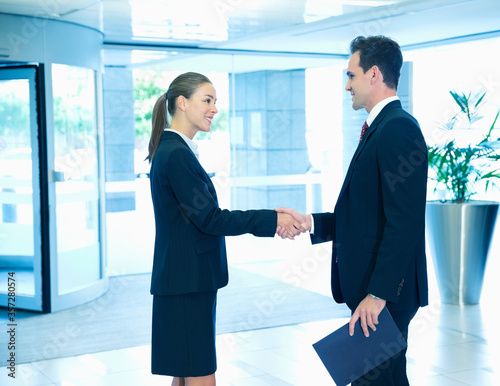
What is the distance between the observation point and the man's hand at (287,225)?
2797 mm

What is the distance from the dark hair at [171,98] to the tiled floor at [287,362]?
6.02 feet

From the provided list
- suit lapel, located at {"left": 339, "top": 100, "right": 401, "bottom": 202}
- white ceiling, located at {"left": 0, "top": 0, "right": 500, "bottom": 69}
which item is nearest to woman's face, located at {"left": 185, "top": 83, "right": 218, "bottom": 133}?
suit lapel, located at {"left": 339, "top": 100, "right": 401, "bottom": 202}

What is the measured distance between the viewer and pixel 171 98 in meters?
2.67

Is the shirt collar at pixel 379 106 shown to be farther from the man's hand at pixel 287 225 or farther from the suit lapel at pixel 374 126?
the man's hand at pixel 287 225

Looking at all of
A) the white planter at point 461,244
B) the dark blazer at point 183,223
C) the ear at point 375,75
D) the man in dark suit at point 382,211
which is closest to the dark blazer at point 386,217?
the man in dark suit at point 382,211

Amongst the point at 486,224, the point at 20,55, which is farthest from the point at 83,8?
the point at 486,224

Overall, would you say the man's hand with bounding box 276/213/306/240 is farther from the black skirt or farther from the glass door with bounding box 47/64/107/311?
the glass door with bounding box 47/64/107/311

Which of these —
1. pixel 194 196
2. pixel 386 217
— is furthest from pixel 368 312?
pixel 194 196

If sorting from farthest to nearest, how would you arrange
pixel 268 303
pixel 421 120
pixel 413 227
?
1. pixel 421 120
2. pixel 268 303
3. pixel 413 227

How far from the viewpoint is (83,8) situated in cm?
519

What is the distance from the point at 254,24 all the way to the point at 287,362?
3.23 m

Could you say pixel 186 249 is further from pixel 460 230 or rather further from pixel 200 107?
pixel 460 230

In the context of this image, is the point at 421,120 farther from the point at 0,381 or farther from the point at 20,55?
the point at 0,381

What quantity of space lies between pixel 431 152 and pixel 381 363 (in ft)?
12.7
